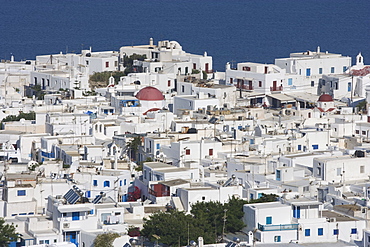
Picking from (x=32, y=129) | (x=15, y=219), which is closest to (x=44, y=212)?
(x=15, y=219)

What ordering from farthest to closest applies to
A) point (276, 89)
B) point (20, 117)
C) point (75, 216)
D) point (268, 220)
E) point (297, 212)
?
point (276, 89) → point (20, 117) → point (297, 212) → point (268, 220) → point (75, 216)

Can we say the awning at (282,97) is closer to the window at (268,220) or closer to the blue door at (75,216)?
the window at (268,220)

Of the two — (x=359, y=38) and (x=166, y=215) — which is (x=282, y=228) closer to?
(x=166, y=215)

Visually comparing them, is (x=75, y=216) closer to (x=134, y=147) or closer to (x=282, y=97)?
(x=134, y=147)

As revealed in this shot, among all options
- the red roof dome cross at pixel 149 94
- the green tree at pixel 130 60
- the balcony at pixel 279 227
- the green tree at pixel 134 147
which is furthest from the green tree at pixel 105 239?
the green tree at pixel 130 60

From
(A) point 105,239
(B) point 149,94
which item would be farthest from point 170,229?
(B) point 149,94
